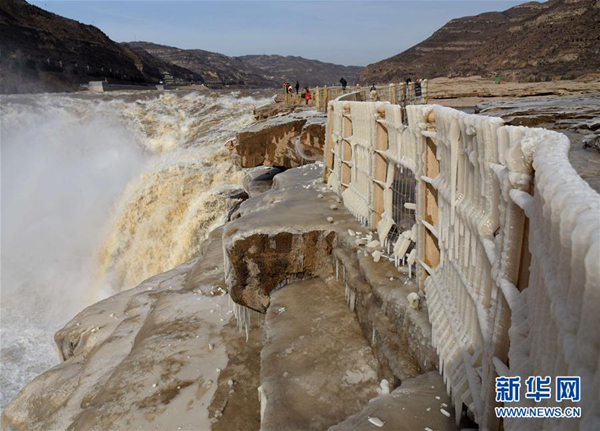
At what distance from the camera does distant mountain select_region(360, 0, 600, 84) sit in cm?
3181

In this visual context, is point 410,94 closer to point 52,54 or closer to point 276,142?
point 276,142

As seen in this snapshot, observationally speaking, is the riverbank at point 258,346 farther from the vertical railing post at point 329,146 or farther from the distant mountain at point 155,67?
the distant mountain at point 155,67

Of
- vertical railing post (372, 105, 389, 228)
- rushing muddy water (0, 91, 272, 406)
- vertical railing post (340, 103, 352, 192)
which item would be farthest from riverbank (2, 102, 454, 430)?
rushing muddy water (0, 91, 272, 406)

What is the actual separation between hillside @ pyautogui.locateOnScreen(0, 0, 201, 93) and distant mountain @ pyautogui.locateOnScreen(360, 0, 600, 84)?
120 ft

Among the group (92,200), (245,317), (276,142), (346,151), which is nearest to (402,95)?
(276,142)

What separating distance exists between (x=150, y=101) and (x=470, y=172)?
102 feet

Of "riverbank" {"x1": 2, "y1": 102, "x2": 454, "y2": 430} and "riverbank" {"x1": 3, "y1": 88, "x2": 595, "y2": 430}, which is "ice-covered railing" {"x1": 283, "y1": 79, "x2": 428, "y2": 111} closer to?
"riverbank" {"x1": 3, "y1": 88, "x2": 595, "y2": 430}

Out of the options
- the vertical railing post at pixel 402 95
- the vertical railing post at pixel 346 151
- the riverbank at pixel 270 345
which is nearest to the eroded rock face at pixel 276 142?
the vertical railing post at pixel 402 95

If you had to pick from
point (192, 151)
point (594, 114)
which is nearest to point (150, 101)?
point (192, 151)

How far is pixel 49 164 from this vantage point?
22125 mm

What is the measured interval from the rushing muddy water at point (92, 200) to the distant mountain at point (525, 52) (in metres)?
22.3

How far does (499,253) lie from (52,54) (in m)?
58.4

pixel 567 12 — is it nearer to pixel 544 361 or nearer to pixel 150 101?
pixel 150 101

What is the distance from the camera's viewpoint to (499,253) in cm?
210
